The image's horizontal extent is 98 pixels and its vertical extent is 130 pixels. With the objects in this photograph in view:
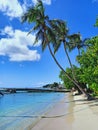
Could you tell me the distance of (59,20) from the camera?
1551 inches

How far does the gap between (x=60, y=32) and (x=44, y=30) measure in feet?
17.1

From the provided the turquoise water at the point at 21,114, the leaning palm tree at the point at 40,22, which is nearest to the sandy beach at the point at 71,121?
the turquoise water at the point at 21,114

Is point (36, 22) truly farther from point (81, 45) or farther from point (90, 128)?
point (90, 128)

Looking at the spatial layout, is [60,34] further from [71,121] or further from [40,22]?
[71,121]

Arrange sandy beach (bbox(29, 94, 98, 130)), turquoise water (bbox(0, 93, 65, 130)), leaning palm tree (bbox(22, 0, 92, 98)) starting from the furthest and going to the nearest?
1. leaning palm tree (bbox(22, 0, 92, 98))
2. turquoise water (bbox(0, 93, 65, 130))
3. sandy beach (bbox(29, 94, 98, 130))

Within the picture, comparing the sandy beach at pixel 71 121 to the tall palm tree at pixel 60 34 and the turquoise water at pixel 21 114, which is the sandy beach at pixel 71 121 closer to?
the turquoise water at pixel 21 114

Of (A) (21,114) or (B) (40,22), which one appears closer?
(A) (21,114)

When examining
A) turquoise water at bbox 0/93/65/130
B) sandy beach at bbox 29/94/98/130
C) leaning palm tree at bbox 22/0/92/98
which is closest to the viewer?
sandy beach at bbox 29/94/98/130

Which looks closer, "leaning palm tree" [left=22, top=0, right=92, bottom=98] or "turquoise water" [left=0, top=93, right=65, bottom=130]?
"turquoise water" [left=0, top=93, right=65, bottom=130]

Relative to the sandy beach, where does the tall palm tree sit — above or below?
above

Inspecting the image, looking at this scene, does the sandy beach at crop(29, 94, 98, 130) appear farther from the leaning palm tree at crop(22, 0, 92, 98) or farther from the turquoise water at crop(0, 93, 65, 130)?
the leaning palm tree at crop(22, 0, 92, 98)

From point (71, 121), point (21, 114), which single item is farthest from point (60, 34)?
point (71, 121)

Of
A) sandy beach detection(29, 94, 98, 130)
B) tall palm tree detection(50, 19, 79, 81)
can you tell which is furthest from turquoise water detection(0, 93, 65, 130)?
tall palm tree detection(50, 19, 79, 81)

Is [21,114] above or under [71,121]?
above
